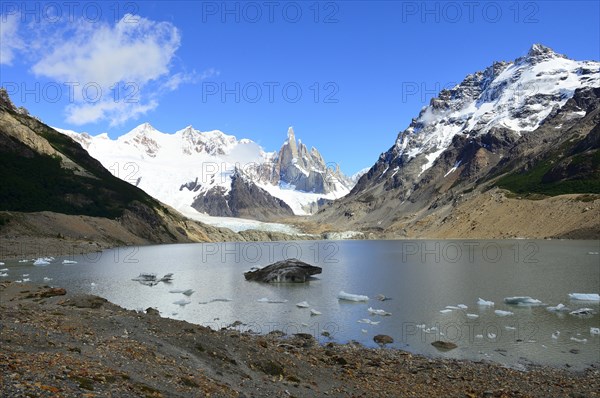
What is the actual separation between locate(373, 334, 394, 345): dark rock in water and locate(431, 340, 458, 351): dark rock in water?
2786 millimetres

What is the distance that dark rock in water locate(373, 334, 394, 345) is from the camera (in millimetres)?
31281

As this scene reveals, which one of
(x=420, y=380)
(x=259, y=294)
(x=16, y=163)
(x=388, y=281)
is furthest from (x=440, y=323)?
(x=16, y=163)

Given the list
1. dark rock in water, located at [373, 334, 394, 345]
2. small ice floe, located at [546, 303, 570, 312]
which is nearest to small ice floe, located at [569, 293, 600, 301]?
small ice floe, located at [546, 303, 570, 312]

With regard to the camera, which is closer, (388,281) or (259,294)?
(259,294)

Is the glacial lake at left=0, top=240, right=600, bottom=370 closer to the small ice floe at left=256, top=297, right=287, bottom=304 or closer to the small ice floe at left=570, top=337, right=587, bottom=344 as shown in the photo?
the small ice floe at left=570, top=337, right=587, bottom=344

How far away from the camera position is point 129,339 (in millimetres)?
21141

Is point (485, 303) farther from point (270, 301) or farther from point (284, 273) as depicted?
point (284, 273)

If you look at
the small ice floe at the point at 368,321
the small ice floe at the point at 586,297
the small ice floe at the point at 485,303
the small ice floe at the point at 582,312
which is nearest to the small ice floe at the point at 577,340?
the small ice floe at the point at 582,312

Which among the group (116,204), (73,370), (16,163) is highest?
(16,163)

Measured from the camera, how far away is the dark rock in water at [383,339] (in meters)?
31.3

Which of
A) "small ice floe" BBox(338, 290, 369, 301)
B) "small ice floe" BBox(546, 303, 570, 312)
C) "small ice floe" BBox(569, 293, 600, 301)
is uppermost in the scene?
"small ice floe" BBox(569, 293, 600, 301)

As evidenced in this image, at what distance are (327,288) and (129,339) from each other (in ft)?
131

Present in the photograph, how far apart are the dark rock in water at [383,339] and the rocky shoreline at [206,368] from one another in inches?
82.1

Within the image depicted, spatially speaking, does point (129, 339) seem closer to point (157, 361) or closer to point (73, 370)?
point (157, 361)
